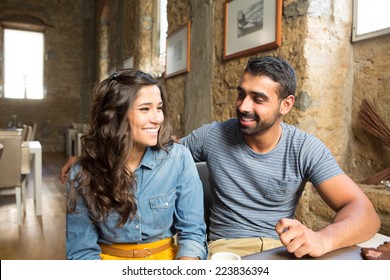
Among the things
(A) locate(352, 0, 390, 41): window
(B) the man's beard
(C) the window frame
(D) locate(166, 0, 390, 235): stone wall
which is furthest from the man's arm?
(C) the window frame

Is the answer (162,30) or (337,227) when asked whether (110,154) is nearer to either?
(337,227)

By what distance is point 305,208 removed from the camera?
A: 215 centimetres

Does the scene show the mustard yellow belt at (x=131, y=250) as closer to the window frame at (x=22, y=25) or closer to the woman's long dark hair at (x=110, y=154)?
the woman's long dark hair at (x=110, y=154)

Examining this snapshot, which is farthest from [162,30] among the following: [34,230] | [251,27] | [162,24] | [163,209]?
[163,209]

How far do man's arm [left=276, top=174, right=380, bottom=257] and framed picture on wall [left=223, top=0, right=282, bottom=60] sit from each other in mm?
1447

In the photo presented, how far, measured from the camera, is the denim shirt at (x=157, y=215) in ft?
3.72

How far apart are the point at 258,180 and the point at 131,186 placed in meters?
0.49

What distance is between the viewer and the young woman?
113 cm

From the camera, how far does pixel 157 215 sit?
1.20m

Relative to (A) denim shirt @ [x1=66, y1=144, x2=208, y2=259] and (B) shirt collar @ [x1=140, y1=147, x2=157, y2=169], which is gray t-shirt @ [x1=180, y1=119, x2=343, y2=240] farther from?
(B) shirt collar @ [x1=140, y1=147, x2=157, y2=169]

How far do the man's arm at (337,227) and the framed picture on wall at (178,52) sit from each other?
280 centimetres

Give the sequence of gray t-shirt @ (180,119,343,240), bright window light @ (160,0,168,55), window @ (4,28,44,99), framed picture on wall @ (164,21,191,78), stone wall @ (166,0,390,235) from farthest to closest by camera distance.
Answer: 1. window @ (4,28,44,99)
2. bright window light @ (160,0,168,55)
3. framed picture on wall @ (164,21,191,78)
4. stone wall @ (166,0,390,235)
5. gray t-shirt @ (180,119,343,240)

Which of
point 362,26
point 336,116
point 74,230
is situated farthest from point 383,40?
point 74,230

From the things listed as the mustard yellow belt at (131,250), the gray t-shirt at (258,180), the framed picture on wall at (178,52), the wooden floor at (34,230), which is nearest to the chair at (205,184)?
the gray t-shirt at (258,180)
